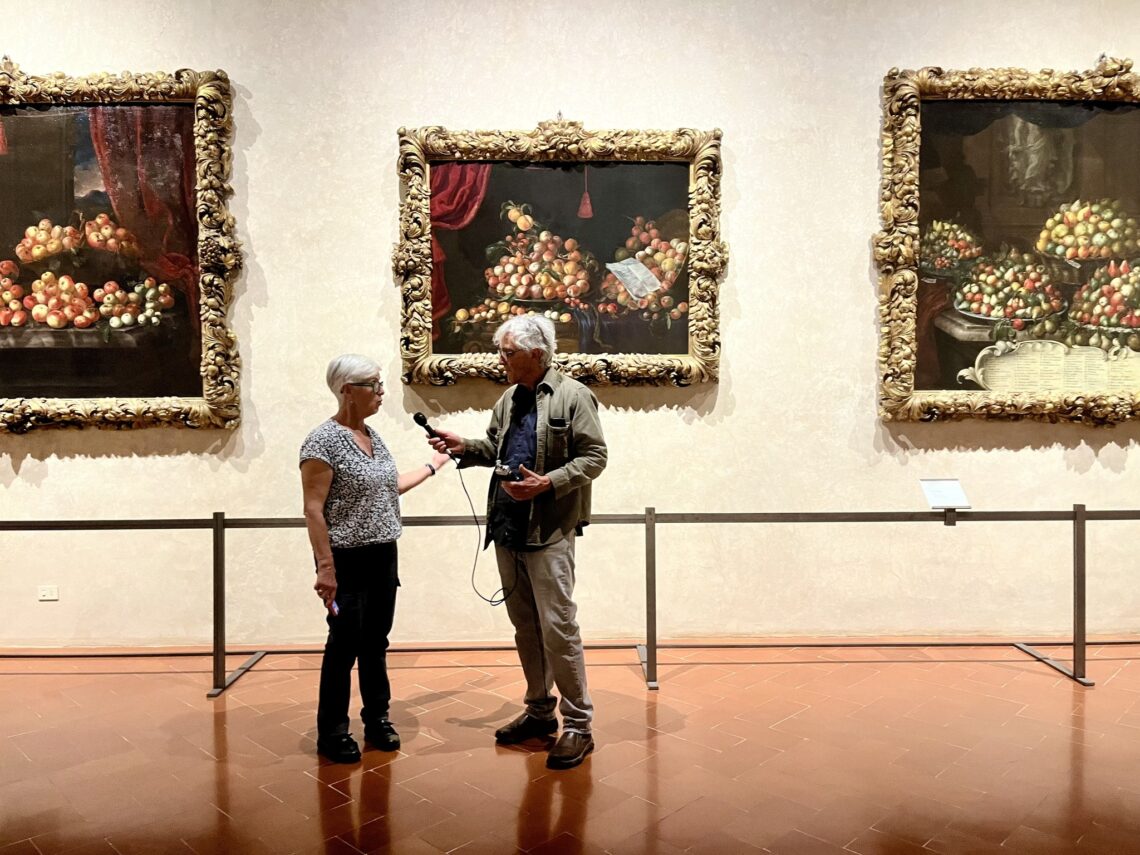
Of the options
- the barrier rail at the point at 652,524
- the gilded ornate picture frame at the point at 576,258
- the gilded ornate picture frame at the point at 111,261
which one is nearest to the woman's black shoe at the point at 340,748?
the barrier rail at the point at 652,524

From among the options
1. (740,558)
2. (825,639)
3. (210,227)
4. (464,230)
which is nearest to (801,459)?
(740,558)

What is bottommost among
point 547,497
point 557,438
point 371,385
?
point 547,497

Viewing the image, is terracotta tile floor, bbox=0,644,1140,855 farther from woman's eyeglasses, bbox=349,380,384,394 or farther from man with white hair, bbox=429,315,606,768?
woman's eyeglasses, bbox=349,380,384,394

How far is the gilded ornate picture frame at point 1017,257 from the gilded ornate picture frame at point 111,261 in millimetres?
4035

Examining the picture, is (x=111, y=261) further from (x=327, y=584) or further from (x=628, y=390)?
(x=628, y=390)

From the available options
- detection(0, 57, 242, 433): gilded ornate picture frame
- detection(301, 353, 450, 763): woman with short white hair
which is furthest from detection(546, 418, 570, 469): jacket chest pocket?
detection(0, 57, 242, 433): gilded ornate picture frame

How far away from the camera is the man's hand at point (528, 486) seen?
350cm

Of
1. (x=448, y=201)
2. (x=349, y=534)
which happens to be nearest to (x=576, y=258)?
(x=448, y=201)

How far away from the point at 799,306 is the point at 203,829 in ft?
13.8

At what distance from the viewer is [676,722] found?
165 inches

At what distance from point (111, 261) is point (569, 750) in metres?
4.00

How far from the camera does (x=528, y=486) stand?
138 inches

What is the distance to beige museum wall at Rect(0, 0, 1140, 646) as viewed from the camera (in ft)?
17.9

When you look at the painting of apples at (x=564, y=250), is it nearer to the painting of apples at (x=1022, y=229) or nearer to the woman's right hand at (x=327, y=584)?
the painting of apples at (x=1022, y=229)
